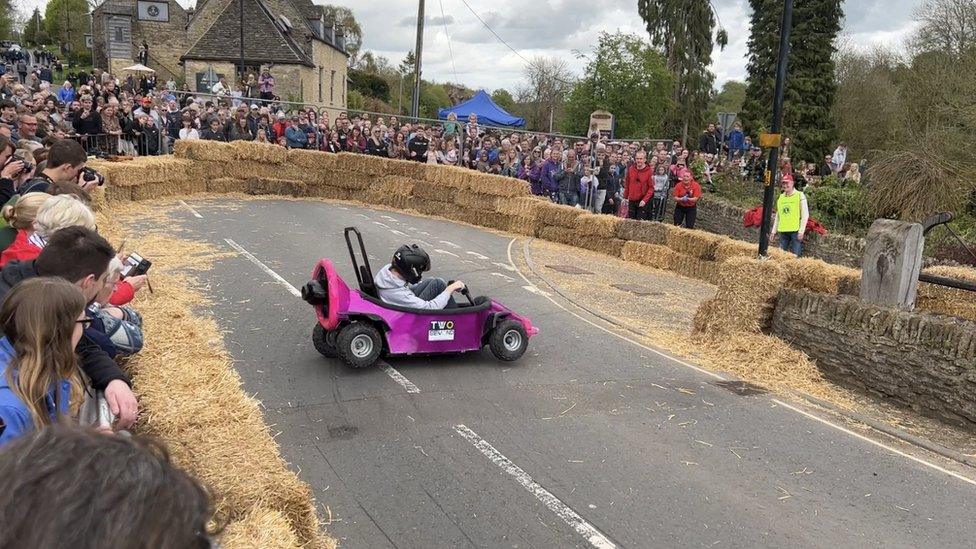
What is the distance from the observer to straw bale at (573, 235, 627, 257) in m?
16.3

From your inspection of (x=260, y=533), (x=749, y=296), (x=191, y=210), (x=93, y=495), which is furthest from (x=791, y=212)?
(x=93, y=495)

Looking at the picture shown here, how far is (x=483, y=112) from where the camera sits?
125 feet

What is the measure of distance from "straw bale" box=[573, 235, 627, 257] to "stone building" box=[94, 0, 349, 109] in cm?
2792

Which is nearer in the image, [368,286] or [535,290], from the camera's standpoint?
[368,286]

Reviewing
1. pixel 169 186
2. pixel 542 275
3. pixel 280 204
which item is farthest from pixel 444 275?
pixel 169 186

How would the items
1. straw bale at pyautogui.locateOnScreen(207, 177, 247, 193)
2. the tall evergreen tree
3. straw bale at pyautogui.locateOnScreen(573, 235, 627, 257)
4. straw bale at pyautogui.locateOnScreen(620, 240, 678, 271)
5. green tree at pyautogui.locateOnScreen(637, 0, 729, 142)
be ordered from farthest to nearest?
green tree at pyautogui.locateOnScreen(637, 0, 729, 142)
the tall evergreen tree
straw bale at pyautogui.locateOnScreen(207, 177, 247, 193)
straw bale at pyautogui.locateOnScreen(573, 235, 627, 257)
straw bale at pyautogui.locateOnScreen(620, 240, 678, 271)

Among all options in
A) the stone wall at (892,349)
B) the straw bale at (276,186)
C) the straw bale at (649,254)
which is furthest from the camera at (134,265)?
the straw bale at (276,186)

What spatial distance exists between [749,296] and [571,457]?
4517 millimetres

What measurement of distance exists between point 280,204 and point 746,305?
45.9 feet

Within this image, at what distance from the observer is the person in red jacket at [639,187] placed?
1706cm

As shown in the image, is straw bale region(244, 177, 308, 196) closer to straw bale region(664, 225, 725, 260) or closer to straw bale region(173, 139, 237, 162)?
straw bale region(173, 139, 237, 162)

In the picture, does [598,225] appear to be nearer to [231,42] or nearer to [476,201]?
[476,201]

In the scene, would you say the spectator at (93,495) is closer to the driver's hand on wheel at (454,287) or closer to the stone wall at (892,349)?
the driver's hand on wheel at (454,287)

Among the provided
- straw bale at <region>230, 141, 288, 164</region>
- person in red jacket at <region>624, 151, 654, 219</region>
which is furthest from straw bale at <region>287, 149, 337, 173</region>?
person in red jacket at <region>624, 151, 654, 219</region>
